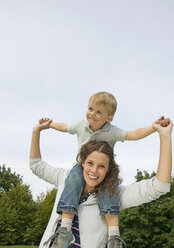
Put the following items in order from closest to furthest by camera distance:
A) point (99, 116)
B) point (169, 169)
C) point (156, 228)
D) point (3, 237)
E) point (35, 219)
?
point (169, 169), point (99, 116), point (156, 228), point (3, 237), point (35, 219)

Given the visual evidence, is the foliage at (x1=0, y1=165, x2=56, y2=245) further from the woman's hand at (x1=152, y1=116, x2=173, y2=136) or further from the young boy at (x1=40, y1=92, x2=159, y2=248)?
the woman's hand at (x1=152, y1=116, x2=173, y2=136)

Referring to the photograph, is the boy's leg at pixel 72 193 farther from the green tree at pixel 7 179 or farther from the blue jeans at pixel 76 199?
the green tree at pixel 7 179

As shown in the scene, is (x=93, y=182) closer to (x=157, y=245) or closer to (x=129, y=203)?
(x=129, y=203)

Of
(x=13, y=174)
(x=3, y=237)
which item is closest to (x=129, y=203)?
(x=3, y=237)

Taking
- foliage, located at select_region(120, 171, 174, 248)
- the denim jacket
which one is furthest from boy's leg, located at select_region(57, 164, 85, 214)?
foliage, located at select_region(120, 171, 174, 248)

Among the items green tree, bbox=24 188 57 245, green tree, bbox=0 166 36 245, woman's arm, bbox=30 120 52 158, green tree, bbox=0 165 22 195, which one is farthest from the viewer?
green tree, bbox=0 165 22 195

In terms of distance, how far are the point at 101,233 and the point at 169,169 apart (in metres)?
0.90

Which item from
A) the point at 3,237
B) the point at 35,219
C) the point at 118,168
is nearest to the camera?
the point at 118,168

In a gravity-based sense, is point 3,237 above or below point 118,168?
below

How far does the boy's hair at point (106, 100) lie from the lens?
402 centimetres

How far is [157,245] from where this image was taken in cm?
1922

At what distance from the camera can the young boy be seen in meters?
2.94

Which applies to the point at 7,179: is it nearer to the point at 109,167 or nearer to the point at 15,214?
the point at 15,214

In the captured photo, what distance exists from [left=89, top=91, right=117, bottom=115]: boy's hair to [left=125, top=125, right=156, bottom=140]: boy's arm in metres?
0.39
